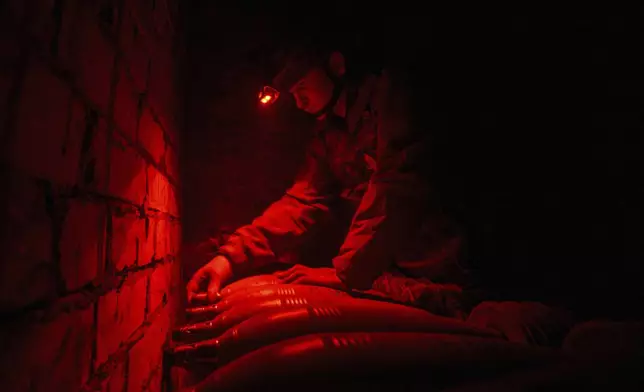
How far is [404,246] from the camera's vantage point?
59.4 inches

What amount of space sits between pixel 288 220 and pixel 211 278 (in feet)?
2.43

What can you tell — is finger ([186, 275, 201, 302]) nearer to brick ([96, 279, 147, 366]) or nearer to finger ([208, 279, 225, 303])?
finger ([208, 279, 225, 303])

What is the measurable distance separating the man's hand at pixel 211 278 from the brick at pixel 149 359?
37cm

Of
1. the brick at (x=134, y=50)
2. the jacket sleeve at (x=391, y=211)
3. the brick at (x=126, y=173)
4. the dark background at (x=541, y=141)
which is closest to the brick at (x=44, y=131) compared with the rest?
the brick at (x=126, y=173)

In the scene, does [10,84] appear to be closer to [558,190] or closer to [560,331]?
[560,331]

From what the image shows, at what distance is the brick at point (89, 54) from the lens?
524 millimetres

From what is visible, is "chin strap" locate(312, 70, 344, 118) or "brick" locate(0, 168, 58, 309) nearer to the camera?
"brick" locate(0, 168, 58, 309)

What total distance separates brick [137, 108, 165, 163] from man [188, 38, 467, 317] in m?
0.73

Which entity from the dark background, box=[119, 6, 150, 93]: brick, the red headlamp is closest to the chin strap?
→ the red headlamp

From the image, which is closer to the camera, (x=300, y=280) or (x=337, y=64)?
(x=300, y=280)

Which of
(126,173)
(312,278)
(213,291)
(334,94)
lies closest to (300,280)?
(312,278)

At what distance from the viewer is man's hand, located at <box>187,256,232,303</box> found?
1.70 meters

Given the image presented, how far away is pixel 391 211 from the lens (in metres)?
1.49

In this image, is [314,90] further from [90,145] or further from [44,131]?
[44,131]
